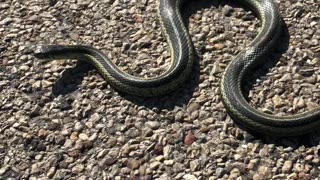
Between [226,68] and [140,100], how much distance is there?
4.22 feet

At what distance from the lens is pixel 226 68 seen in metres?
7.71

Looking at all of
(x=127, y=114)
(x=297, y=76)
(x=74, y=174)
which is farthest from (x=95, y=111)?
(x=297, y=76)

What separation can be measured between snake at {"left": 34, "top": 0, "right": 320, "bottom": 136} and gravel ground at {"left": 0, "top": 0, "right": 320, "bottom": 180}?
0.48 ft

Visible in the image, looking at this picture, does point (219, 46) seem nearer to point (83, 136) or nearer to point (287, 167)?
point (287, 167)

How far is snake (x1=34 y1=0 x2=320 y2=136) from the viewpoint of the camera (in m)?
6.91

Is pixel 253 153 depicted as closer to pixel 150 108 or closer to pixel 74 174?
pixel 150 108

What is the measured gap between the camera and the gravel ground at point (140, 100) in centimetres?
690

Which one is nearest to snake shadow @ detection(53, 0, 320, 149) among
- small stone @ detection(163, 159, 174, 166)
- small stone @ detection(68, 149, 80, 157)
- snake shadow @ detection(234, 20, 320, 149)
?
snake shadow @ detection(234, 20, 320, 149)

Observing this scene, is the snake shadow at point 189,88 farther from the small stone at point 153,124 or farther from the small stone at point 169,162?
the small stone at point 169,162

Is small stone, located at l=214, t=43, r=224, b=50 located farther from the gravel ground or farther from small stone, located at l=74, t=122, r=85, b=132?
small stone, located at l=74, t=122, r=85, b=132

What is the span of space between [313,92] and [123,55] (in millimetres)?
2821

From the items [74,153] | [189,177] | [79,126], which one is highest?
[79,126]

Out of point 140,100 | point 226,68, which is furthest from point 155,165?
point 226,68

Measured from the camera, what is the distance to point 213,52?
26.8ft
